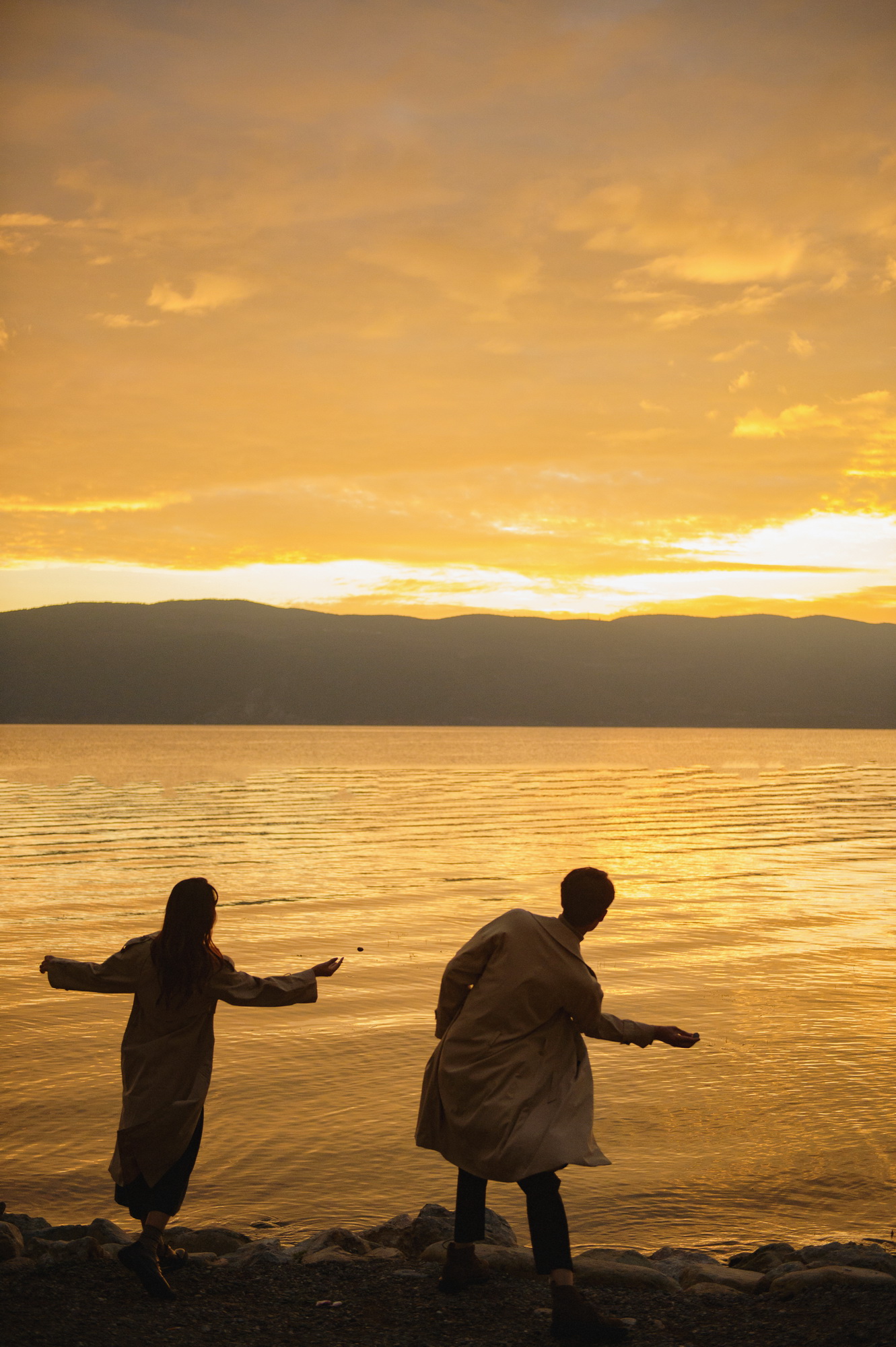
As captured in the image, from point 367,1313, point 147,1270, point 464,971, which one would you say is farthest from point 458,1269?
point 464,971

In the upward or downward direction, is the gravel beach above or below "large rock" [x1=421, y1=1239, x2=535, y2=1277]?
above

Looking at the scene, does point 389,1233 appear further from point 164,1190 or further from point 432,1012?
point 432,1012

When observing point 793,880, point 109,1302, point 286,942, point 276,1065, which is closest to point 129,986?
point 109,1302

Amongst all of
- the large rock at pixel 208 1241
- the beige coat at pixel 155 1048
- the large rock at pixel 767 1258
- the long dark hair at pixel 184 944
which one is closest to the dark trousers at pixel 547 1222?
the beige coat at pixel 155 1048

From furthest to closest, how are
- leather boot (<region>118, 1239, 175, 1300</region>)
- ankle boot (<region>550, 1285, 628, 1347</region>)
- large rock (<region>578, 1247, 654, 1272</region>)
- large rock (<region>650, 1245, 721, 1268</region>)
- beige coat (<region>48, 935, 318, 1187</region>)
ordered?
large rock (<region>650, 1245, 721, 1268</region>) → large rock (<region>578, 1247, 654, 1272</region>) → beige coat (<region>48, 935, 318, 1187</region>) → leather boot (<region>118, 1239, 175, 1300</region>) → ankle boot (<region>550, 1285, 628, 1347</region>)

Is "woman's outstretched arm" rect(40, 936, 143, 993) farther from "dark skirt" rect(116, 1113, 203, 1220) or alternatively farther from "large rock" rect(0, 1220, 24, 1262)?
"large rock" rect(0, 1220, 24, 1262)

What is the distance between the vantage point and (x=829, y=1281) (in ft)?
17.5

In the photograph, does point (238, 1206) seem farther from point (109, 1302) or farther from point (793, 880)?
point (793, 880)

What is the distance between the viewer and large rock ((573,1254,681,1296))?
18.0ft

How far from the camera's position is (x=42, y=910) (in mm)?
17859

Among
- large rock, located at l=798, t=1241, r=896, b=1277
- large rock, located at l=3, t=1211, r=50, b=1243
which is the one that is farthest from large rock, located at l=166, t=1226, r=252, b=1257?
large rock, located at l=798, t=1241, r=896, b=1277

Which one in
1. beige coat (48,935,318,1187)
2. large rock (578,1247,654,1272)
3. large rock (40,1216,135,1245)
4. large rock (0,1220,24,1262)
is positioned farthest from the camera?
large rock (40,1216,135,1245)

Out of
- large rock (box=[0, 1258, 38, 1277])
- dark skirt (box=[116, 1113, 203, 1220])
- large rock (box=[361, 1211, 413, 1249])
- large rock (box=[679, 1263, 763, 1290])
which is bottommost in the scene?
large rock (box=[361, 1211, 413, 1249])

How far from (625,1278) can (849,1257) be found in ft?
4.04
